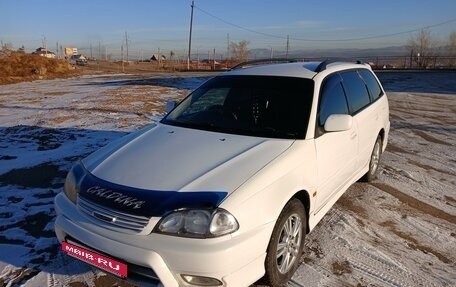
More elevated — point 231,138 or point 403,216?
point 231,138

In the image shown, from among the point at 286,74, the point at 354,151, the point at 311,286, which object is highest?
the point at 286,74

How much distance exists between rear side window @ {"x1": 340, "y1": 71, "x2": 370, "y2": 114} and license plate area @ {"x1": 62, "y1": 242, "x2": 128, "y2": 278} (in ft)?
9.43

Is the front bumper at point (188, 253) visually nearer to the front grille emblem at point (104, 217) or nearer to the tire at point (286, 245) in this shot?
the front grille emblem at point (104, 217)

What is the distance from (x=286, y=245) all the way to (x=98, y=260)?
4.32 feet

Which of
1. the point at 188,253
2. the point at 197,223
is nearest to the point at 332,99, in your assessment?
Result: the point at 197,223

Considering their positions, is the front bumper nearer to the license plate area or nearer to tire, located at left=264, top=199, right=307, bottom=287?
the license plate area

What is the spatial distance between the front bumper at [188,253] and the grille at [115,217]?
51 millimetres

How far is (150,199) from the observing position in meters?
2.52

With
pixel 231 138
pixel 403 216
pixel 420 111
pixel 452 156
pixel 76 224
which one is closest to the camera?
pixel 76 224

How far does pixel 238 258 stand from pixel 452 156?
18.2 ft

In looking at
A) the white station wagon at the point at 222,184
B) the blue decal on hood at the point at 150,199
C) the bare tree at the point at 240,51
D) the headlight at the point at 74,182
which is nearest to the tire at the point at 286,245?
the white station wagon at the point at 222,184

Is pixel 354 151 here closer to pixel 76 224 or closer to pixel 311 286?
pixel 311 286

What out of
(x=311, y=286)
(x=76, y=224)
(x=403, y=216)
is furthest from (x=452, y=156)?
(x=76, y=224)

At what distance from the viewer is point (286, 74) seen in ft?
13.1
